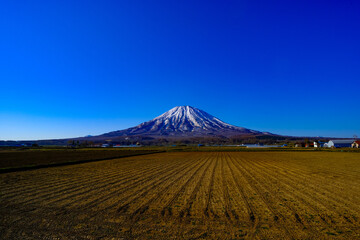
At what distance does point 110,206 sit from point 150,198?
2.14 m

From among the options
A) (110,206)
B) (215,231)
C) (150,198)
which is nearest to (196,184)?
(150,198)

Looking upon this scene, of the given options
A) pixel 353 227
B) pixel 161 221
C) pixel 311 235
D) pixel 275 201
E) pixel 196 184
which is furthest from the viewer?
pixel 196 184

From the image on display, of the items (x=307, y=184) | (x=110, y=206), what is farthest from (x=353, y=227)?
(x=110, y=206)

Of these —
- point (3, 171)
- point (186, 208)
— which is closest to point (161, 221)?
point (186, 208)

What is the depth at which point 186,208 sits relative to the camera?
10133 mm

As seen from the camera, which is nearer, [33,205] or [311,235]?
[311,235]

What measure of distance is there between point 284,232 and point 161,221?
420 centimetres

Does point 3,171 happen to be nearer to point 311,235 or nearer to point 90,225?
point 90,225

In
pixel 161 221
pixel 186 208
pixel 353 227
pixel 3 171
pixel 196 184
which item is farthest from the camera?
pixel 3 171

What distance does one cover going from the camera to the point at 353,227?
317 inches

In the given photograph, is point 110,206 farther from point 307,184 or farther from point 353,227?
point 307,184

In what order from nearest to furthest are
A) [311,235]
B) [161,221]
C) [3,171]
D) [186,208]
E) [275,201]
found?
[311,235], [161,221], [186,208], [275,201], [3,171]

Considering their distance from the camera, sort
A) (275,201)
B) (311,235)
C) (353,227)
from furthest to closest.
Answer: (275,201) → (353,227) → (311,235)

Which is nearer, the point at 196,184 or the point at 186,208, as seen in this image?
the point at 186,208
